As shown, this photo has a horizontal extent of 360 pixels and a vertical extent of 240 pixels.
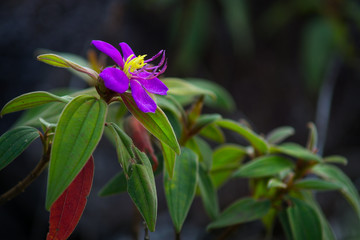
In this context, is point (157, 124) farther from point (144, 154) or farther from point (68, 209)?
point (68, 209)

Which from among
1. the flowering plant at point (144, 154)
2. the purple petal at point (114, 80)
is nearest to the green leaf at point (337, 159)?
the flowering plant at point (144, 154)

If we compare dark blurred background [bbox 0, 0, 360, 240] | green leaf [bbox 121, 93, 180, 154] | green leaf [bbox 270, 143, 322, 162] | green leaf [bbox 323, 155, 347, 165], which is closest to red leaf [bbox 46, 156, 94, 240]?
green leaf [bbox 121, 93, 180, 154]

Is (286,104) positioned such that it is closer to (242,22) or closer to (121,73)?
(242,22)

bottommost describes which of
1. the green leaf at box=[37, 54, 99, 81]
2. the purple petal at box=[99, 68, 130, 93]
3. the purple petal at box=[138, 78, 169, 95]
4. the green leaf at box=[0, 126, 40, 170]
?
the green leaf at box=[0, 126, 40, 170]

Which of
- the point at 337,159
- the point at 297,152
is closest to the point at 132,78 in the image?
the point at 297,152

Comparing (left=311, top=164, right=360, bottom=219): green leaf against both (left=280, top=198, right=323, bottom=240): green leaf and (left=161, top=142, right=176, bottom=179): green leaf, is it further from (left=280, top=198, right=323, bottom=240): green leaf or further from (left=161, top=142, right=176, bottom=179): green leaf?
(left=161, top=142, right=176, bottom=179): green leaf

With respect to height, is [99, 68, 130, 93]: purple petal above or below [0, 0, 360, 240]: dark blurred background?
above
